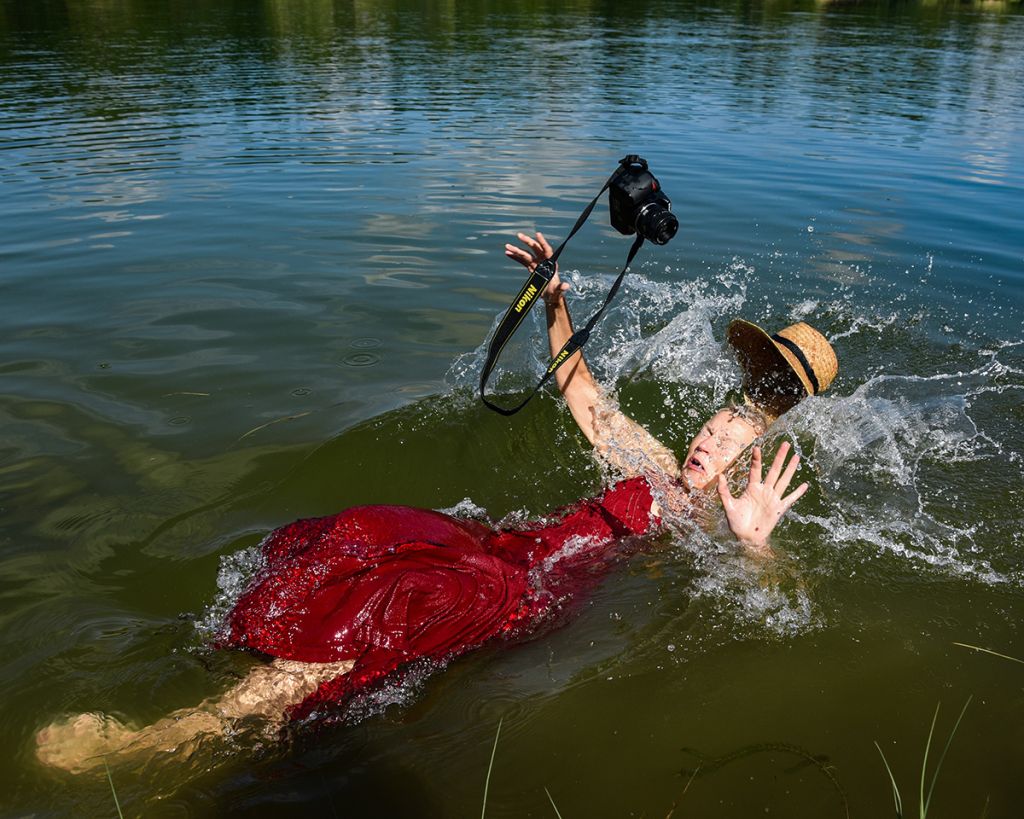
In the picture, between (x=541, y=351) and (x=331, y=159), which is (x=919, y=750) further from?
(x=331, y=159)

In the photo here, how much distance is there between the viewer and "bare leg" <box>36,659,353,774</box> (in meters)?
2.95

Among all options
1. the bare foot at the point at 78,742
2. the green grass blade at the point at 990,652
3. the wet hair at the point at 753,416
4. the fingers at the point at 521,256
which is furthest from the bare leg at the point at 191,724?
the green grass blade at the point at 990,652

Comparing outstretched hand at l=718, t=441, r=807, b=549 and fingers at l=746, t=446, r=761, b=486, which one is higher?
fingers at l=746, t=446, r=761, b=486

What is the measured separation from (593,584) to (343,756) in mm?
1414

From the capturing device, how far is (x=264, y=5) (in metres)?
33.0

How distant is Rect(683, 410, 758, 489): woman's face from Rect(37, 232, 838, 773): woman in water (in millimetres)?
339

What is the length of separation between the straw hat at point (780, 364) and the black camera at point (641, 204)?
34.1 inches

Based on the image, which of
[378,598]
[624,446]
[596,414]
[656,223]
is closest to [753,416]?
[624,446]

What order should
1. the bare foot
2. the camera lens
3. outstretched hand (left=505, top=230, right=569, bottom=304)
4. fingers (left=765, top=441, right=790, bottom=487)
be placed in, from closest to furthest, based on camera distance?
the bare foot
fingers (left=765, top=441, right=790, bottom=487)
the camera lens
outstretched hand (left=505, top=230, right=569, bottom=304)

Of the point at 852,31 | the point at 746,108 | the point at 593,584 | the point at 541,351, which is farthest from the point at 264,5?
the point at 593,584

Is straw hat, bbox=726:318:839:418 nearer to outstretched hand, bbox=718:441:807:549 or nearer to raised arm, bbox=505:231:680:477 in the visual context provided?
raised arm, bbox=505:231:680:477

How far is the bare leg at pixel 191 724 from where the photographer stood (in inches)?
116

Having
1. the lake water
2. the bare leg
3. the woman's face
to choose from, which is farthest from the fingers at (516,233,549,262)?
the bare leg

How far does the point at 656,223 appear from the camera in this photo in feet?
12.4
